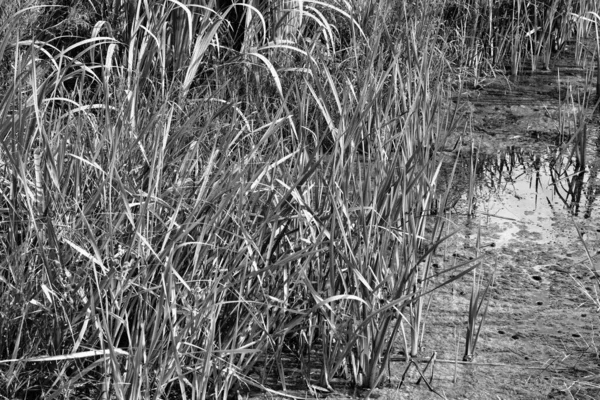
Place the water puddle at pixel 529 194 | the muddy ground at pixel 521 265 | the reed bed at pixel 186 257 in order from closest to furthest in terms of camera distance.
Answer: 1. the reed bed at pixel 186 257
2. the muddy ground at pixel 521 265
3. the water puddle at pixel 529 194

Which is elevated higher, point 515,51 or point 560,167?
point 515,51

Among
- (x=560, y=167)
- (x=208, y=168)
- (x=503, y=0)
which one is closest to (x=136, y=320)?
(x=208, y=168)

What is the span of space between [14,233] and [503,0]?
324cm

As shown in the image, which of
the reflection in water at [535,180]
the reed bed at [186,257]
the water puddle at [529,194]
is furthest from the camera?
the reflection in water at [535,180]

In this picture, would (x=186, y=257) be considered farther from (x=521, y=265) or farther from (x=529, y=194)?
(x=529, y=194)

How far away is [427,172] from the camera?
7.62 ft

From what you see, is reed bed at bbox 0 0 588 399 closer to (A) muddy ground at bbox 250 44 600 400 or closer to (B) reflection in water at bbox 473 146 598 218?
(A) muddy ground at bbox 250 44 600 400

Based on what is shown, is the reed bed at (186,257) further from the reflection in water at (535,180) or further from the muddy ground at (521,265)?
the reflection in water at (535,180)

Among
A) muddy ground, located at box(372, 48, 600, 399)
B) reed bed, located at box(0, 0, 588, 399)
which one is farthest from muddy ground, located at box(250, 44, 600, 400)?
reed bed, located at box(0, 0, 588, 399)

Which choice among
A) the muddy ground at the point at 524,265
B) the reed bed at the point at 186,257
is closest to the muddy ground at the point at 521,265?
the muddy ground at the point at 524,265

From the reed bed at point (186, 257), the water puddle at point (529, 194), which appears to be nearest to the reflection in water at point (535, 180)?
the water puddle at point (529, 194)

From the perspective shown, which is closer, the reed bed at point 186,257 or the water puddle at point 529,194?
the reed bed at point 186,257

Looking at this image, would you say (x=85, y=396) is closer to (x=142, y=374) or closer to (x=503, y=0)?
(x=142, y=374)

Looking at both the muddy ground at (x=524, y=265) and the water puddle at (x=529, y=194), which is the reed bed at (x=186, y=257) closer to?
the muddy ground at (x=524, y=265)
